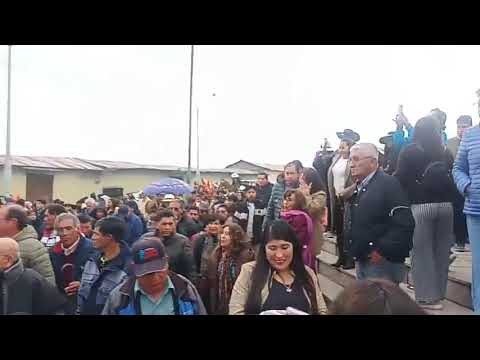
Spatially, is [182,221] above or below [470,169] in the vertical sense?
below

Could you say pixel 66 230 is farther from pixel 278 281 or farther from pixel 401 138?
pixel 401 138

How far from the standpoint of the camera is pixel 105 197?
5586 millimetres

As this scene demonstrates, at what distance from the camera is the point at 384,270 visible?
272 cm

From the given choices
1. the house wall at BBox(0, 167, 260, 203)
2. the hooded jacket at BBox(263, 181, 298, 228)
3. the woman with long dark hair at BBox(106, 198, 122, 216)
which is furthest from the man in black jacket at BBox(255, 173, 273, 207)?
the woman with long dark hair at BBox(106, 198, 122, 216)

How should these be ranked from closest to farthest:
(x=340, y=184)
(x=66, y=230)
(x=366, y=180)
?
(x=366, y=180)
(x=66, y=230)
(x=340, y=184)

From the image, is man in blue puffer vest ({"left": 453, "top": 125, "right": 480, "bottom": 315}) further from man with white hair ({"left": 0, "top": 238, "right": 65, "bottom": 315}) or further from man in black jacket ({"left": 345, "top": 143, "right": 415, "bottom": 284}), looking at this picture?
man with white hair ({"left": 0, "top": 238, "right": 65, "bottom": 315})

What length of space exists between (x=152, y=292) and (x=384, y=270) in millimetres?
1075

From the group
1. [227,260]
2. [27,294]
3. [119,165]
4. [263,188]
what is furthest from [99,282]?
[263,188]

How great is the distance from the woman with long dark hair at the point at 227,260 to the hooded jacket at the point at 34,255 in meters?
0.88

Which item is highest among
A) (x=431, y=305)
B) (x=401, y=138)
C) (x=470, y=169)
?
(x=401, y=138)

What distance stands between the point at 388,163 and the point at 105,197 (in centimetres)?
294

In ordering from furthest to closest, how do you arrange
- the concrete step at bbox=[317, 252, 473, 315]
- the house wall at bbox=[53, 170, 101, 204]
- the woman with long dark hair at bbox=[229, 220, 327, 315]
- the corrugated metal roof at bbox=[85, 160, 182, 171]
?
1. the house wall at bbox=[53, 170, 101, 204]
2. the corrugated metal roof at bbox=[85, 160, 182, 171]
3. the concrete step at bbox=[317, 252, 473, 315]
4. the woman with long dark hair at bbox=[229, 220, 327, 315]

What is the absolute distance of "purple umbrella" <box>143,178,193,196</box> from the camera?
528 cm
